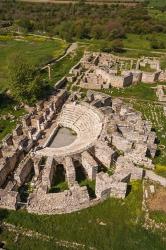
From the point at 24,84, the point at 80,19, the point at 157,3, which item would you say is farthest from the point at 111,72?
the point at 157,3

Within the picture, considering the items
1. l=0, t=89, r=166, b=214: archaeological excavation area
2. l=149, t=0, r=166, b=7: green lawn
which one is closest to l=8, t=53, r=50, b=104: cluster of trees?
l=0, t=89, r=166, b=214: archaeological excavation area

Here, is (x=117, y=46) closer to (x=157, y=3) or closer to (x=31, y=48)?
(x=31, y=48)

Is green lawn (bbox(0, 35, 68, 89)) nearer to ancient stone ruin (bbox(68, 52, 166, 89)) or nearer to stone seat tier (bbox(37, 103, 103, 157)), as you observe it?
ancient stone ruin (bbox(68, 52, 166, 89))

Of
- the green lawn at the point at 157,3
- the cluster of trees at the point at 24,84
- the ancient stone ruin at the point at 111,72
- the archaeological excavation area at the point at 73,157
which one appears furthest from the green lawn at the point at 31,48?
the green lawn at the point at 157,3

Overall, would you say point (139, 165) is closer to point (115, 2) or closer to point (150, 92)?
point (150, 92)

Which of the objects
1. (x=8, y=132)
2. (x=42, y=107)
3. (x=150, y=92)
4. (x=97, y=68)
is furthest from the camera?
(x=97, y=68)

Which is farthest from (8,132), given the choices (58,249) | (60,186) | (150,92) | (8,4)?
(8,4)
